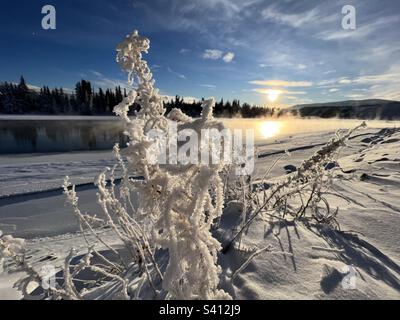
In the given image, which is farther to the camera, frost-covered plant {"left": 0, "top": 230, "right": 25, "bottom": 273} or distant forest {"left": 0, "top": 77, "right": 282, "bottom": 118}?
distant forest {"left": 0, "top": 77, "right": 282, "bottom": 118}

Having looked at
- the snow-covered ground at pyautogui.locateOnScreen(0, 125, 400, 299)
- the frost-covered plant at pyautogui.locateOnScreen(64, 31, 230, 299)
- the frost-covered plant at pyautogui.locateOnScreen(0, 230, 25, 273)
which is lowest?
the snow-covered ground at pyautogui.locateOnScreen(0, 125, 400, 299)

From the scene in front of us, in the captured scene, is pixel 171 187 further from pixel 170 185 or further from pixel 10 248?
pixel 10 248

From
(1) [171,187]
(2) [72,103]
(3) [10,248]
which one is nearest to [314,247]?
(1) [171,187]

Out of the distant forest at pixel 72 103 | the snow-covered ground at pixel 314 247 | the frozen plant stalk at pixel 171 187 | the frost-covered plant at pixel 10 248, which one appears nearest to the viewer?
the frozen plant stalk at pixel 171 187

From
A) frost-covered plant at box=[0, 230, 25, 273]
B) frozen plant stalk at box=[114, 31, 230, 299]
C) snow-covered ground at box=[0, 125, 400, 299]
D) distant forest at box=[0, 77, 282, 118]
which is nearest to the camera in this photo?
frozen plant stalk at box=[114, 31, 230, 299]

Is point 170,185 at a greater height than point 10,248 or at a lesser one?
greater

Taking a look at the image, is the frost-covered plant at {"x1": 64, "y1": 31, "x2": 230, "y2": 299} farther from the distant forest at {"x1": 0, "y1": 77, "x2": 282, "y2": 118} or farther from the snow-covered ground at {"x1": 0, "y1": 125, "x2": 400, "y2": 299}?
the distant forest at {"x1": 0, "y1": 77, "x2": 282, "y2": 118}

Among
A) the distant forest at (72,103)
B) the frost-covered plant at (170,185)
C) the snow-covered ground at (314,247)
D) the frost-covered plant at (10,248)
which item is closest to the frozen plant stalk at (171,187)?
the frost-covered plant at (170,185)

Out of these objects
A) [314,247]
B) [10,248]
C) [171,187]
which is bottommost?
[314,247]

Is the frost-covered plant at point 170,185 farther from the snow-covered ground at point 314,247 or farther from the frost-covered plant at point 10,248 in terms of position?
the snow-covered ground at point 314,247

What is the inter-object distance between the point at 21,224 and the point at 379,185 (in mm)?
4907

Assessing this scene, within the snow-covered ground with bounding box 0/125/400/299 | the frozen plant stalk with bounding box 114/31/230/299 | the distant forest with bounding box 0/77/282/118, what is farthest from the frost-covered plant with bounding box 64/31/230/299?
the distant forest with bounding box 0/77/282/118
